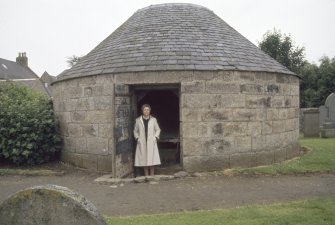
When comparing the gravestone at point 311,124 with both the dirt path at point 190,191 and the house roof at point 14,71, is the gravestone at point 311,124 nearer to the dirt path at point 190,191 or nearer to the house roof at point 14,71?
the dirt path at point 190,191

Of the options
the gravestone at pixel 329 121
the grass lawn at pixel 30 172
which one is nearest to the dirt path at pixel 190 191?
the grass lawn at pixel 30 172

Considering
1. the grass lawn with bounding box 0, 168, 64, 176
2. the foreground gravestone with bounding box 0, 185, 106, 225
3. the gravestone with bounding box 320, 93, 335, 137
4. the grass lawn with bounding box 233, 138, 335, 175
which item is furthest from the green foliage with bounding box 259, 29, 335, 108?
the foreground gravestone with bounding box 0, 185, 106, 225

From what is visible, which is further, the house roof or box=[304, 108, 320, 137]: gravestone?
the house roof

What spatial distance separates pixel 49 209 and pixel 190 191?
435cm

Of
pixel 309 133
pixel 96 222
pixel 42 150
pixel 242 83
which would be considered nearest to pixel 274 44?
pixel 309 133

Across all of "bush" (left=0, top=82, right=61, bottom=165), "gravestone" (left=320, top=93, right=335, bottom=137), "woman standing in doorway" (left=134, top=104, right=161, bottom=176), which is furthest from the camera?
"gravestone" (left=320, top=93, right=335, bottom=137)

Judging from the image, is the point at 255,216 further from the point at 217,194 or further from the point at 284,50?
the point at 284,50

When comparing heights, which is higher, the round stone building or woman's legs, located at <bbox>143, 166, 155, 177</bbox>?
the round stone building

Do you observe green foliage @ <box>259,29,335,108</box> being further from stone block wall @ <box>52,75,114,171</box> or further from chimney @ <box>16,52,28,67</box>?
chimney @ <box>16,52,28,67</box>

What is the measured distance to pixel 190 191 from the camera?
24.2 ft

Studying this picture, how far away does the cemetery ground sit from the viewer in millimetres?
5492

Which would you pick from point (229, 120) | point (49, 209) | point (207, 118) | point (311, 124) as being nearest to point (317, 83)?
point (311, 124)

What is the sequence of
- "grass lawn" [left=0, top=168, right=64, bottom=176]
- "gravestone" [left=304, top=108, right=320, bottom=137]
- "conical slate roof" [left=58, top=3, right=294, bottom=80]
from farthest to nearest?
"gravestone" [left=304, top=108, right=320, bottom=137] → "grass lawn" [left=0, top=168, right=64, bottom=176] → "conical slate roof" [left=58, top=3, right=294, bottom=80]

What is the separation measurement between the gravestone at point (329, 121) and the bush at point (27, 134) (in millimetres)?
11168
